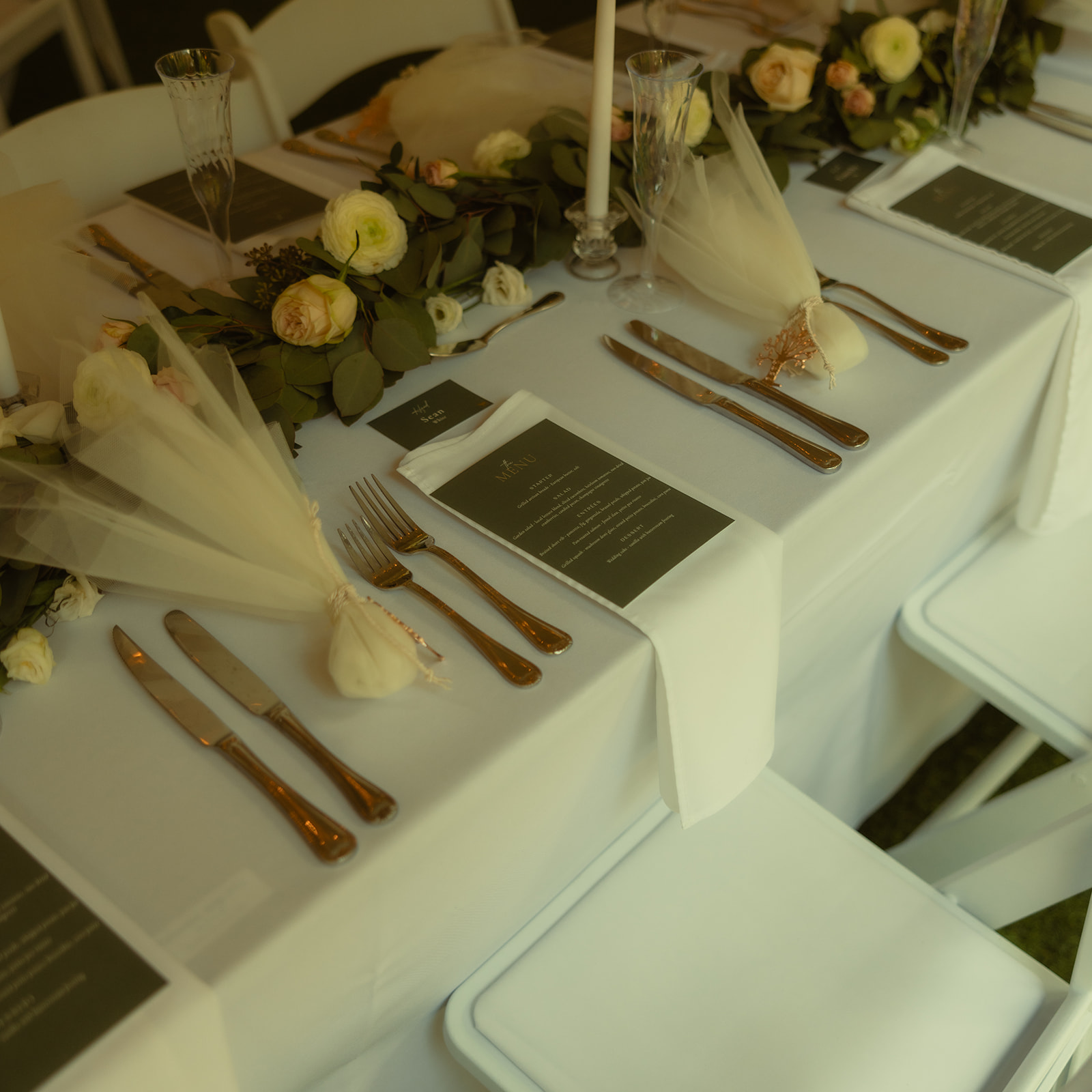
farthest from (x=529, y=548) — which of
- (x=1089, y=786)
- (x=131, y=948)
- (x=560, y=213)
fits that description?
(x=1089, y=786)

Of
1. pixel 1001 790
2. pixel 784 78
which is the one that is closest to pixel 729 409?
pixel 784 78

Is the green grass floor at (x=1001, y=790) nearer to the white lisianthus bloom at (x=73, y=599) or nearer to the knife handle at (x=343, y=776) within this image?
the knife handle at (x=343, y=776)

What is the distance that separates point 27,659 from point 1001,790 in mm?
1555

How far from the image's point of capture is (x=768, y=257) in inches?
45.5

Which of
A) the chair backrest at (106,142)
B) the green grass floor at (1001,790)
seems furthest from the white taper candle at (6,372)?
the green grass floor at (1001,790)

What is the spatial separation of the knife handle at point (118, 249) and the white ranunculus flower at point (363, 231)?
15.5 inches

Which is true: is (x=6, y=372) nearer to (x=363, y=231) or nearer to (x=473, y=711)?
(x=363, y=231)

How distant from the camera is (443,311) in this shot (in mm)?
1133

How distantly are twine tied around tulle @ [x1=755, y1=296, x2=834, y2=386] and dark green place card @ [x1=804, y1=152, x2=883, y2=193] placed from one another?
17.0 inches

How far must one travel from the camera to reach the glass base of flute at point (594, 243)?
1.21m

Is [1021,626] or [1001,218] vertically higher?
[1001,218]

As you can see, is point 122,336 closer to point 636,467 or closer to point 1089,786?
point 636,467

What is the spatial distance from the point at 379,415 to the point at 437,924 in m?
0.52

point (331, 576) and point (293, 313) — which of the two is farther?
point (293, 313)
